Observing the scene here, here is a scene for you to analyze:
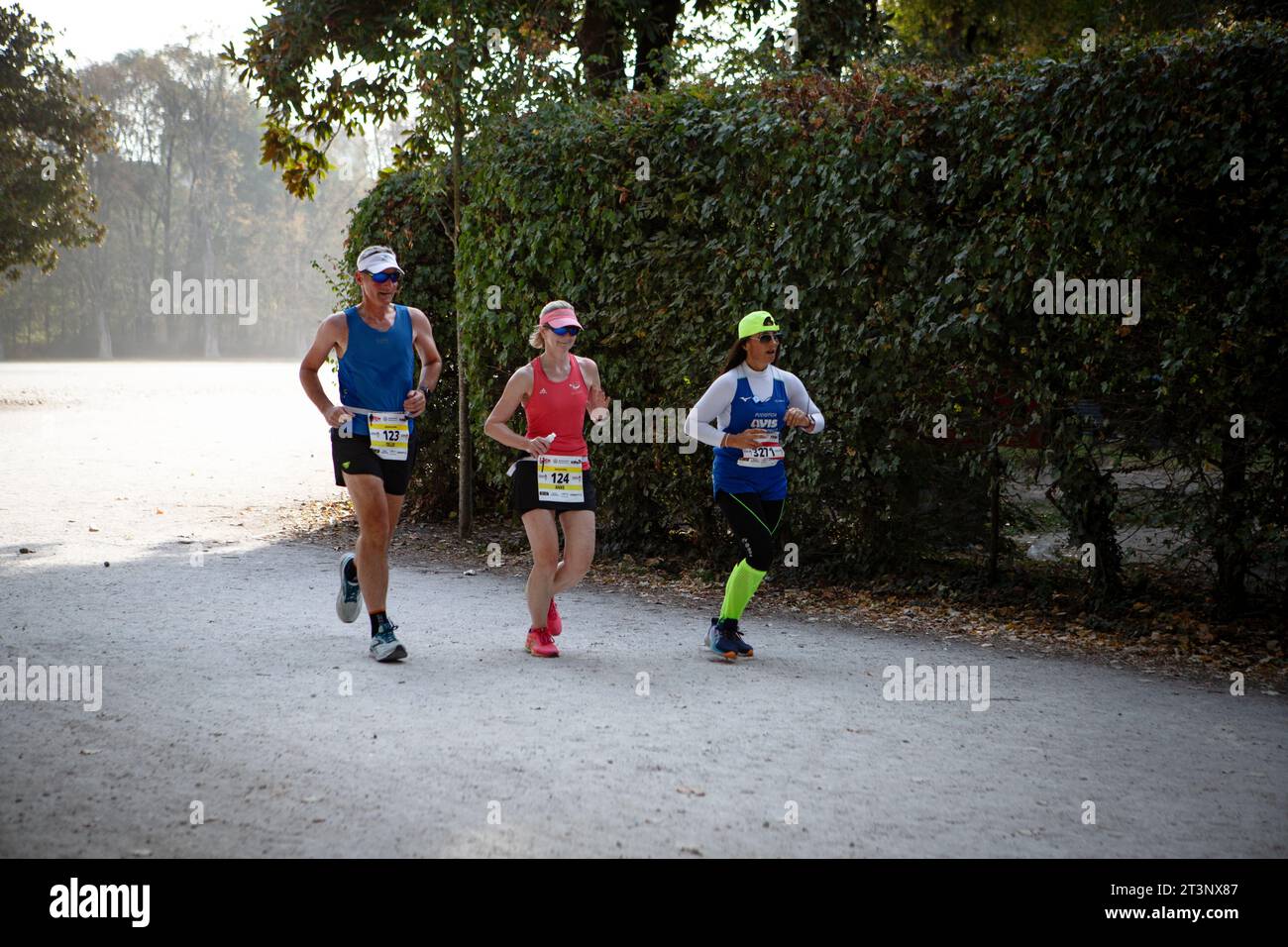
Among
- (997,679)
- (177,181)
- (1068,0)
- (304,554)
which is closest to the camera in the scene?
(997,679)

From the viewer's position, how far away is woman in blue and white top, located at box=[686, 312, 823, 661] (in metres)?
7.22

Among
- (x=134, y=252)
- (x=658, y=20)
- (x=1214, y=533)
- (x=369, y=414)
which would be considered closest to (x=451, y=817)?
(x=369, y=414)

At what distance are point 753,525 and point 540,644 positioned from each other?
141cm

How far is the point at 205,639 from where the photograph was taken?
7.43 m

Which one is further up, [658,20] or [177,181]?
[177,181]

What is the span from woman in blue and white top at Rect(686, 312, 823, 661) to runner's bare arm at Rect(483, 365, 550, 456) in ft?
2.96

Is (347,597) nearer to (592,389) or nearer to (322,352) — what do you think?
(322,352)

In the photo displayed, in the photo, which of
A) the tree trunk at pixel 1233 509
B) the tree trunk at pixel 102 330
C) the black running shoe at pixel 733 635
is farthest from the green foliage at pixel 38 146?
the tree trunk at pixel 102 330

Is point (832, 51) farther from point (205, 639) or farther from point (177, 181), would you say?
point (177, 181)

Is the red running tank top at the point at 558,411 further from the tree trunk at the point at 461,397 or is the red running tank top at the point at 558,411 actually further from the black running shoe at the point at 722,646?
the tree trunk at the point at 461,397

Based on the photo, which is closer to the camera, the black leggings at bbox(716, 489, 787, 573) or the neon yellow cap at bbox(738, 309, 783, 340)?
the neon yellow cap at bbox(738, 309, 783, 340)

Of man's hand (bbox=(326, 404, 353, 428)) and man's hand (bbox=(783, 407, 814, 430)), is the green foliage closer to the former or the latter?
man's hand (bbox=(326, 404, 353, 428))

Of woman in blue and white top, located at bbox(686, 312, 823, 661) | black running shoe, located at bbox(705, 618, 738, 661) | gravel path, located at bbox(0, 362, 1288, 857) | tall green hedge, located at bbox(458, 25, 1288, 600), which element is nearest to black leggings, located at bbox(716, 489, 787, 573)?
woman in blue and white top, located at bbox(686, 312, 823, 661)

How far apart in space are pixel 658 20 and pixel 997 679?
11.5 meters
